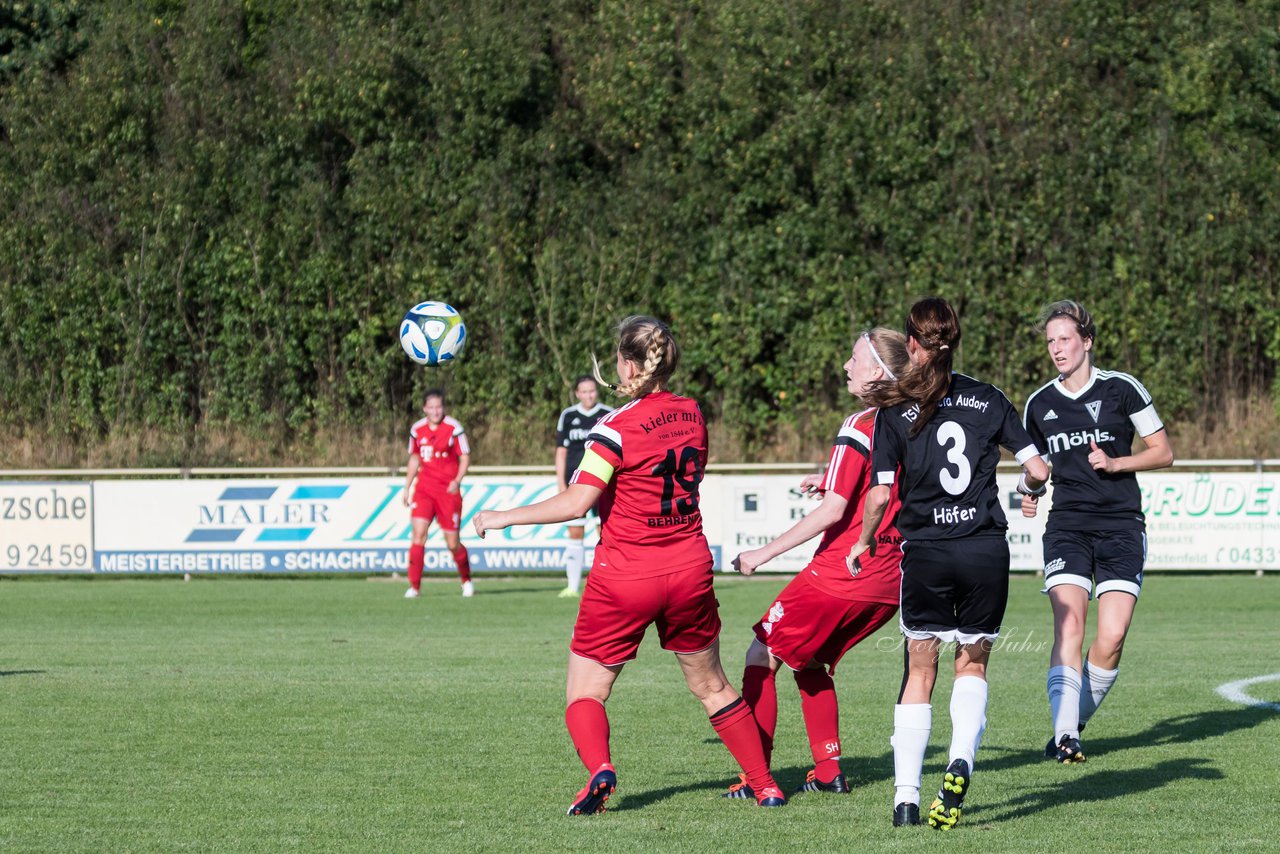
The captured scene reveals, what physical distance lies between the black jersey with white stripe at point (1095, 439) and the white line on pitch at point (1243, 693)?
6.96 feet

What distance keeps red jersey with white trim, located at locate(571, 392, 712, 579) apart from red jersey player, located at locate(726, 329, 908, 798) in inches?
15.8

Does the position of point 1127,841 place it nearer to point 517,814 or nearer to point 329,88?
point 517,814

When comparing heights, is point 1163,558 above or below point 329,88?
below

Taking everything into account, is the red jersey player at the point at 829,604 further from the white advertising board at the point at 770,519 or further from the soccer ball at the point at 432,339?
the white advertising board at the point at 770,519

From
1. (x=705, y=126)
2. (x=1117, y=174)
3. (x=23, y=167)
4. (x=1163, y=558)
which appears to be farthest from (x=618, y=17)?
(x=1163, y=558)

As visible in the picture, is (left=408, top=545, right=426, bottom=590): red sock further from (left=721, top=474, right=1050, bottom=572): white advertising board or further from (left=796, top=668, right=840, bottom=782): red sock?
(left=796, top=668, right=840, bottom=782): red sock

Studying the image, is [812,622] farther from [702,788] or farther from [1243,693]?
[1243,693]

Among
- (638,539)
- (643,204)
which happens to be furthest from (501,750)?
(643,204)

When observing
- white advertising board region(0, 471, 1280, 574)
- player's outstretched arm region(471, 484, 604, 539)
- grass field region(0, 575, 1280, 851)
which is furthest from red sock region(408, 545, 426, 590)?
player's outstretched arm region(471, 484, 604, 539)

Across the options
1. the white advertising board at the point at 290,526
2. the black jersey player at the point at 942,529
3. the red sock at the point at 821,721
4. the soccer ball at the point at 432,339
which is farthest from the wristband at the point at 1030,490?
the white advertising board at the point at 290,526

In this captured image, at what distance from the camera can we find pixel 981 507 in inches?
231

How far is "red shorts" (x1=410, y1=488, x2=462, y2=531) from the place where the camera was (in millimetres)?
18141

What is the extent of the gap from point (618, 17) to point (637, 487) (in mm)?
26325

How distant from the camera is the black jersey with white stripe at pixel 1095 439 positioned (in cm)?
781
